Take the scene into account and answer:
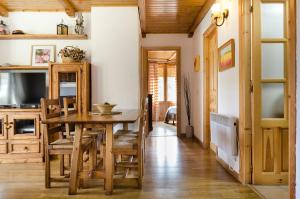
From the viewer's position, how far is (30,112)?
4.08 m

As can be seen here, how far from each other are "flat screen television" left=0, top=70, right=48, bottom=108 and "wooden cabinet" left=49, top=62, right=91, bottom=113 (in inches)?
10.2

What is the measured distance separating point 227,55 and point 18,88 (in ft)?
10.6

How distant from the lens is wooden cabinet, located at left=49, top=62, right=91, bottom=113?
4.26 m

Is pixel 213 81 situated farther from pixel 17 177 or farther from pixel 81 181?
pixel 17 177

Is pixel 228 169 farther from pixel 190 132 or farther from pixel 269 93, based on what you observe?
pixel 190 132

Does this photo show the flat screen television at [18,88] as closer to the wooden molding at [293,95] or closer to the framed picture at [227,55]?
the framed picture at [227,55]

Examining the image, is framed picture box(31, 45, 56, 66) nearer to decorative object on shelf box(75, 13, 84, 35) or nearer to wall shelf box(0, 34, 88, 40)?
wall shelf box(0, 34, 88, 40)

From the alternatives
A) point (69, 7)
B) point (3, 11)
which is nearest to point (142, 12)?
point (69, 7)

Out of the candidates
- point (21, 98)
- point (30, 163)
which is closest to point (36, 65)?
point (21, 98)

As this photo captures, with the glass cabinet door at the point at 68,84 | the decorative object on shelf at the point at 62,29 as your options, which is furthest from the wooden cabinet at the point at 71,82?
the decorative object on shelf at the point at 62,29

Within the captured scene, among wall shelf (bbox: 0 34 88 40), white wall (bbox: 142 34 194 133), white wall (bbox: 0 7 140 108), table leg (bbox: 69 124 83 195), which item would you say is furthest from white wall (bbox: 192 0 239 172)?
wall shelf (bbox: 0 34 88 40)

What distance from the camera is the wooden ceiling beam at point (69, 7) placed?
425 cm

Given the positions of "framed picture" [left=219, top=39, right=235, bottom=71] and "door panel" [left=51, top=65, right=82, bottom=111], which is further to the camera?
"door panel" [left=51, top=65, right=82, bottom=111]

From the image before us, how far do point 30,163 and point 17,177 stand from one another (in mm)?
730
